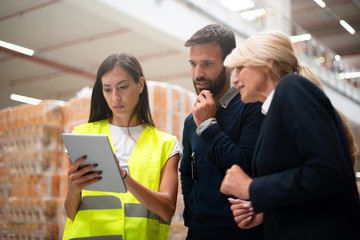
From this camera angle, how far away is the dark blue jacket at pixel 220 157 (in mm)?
1566

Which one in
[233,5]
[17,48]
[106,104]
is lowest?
[106,104]

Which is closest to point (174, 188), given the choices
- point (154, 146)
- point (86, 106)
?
point (154, 146)

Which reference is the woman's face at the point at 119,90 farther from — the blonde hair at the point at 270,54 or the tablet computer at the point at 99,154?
the blonde hair at the point at 270,54

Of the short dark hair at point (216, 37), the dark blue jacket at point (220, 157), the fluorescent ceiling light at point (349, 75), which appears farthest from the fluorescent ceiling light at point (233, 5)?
the dark blue jacket at point (220, 157)

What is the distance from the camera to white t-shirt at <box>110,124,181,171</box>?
2047mm

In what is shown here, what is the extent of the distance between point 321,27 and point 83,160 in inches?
55.8

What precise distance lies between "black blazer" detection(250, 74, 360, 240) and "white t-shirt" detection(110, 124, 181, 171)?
0.93m

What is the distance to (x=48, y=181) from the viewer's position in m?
4.16

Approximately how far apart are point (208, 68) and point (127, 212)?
0.78 meters

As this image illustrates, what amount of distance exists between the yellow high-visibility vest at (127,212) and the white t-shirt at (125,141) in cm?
3

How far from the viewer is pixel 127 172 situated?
1.96 metres

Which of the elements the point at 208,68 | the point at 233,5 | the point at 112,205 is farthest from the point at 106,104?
the point at 233,5

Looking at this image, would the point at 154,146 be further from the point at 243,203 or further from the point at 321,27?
the point at 321,27

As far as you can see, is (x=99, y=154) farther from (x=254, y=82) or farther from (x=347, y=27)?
(x=347, y=27)
